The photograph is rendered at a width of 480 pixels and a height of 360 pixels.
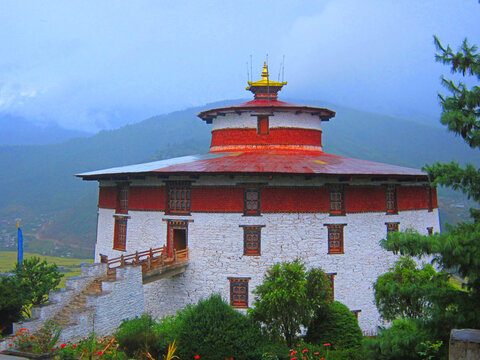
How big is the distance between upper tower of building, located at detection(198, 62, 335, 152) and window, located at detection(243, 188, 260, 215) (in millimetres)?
6415

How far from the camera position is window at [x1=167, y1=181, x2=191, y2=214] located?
21.6 m

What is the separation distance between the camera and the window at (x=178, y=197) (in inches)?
852

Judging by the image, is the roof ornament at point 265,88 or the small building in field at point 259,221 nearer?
the small building in field at point 259,221

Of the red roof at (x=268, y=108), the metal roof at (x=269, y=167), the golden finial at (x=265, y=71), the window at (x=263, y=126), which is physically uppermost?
the golden finial at (x=265, y=71)

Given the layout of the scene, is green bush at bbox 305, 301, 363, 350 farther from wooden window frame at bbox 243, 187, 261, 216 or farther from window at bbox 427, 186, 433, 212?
window at bbox 427, 186, 433, 212

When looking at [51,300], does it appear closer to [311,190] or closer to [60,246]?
[311,190]

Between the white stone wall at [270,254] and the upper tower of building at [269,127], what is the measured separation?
7.17 metres

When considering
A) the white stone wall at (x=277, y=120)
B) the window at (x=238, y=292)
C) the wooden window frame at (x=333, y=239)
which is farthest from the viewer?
the white stone wall at (x=277, y=120)

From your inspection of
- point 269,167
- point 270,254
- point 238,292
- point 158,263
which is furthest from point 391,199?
point 158,263

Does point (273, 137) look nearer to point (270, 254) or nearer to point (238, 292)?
point (270, 254)

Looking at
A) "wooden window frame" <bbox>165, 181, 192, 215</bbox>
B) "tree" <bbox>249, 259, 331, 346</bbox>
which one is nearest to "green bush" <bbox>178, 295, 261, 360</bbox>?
"tree" <bbox>249, 259, 331, 346</bbox>

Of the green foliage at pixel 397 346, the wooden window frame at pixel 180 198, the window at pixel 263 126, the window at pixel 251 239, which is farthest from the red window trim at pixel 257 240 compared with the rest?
the green foliage at pixel 397 346

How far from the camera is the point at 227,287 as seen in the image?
67.1 ft

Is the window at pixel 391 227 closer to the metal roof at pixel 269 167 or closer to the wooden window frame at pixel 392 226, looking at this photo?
the wooden window frame at pixel 392 226
